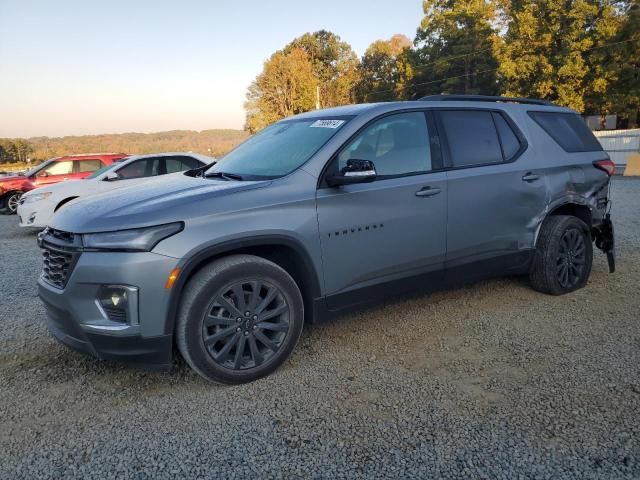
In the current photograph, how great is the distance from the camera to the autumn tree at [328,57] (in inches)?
2616

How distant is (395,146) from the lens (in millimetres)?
3635

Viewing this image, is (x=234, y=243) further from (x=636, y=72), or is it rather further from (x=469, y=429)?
(x=636, y=72)

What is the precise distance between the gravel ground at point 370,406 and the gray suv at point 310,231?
34 centimetres

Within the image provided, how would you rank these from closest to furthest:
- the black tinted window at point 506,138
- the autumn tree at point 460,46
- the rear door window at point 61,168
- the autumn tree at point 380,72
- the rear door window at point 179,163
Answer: the black tinted window at point 506,138, the rear door window at point 179,163, the rear door window at point 61,168, the autumn tree at point 460,46, the autumn tree at point 380,72

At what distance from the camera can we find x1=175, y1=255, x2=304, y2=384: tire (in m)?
2.85

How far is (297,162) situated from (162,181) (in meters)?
1.12

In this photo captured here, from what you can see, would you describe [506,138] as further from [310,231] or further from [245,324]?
[245,324]

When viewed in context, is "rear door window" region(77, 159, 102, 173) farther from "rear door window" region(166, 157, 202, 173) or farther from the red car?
"rear door window" region(166, 157, 202, 173)

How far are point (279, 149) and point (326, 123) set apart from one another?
41cm

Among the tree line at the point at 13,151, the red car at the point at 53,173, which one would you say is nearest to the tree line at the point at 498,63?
the red car at the point at 53,173

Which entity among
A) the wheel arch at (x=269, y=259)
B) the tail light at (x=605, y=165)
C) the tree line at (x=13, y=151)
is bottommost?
the wheel arch at (x=269, y=259)

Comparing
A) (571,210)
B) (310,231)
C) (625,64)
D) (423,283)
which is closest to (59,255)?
(310,231)

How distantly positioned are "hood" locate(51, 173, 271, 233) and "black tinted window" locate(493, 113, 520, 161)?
2.22 metres

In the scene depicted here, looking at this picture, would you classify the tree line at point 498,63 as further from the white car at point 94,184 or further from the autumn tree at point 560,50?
the white car at point 94,184
